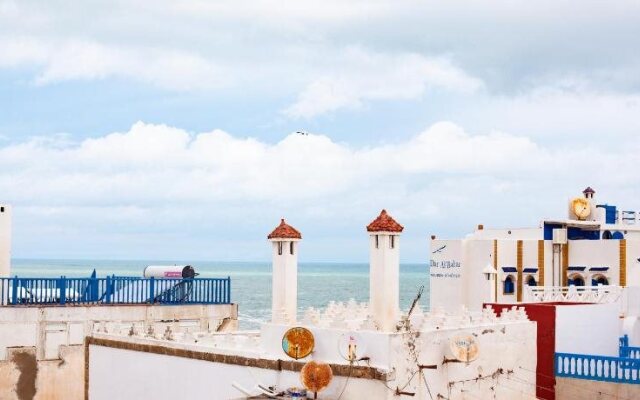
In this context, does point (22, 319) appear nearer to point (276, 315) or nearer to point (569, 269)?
point (276, 315)

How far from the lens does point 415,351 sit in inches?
761

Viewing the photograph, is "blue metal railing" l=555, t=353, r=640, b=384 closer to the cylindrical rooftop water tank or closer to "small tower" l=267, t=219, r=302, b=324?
"small tower" l=267, t=219, r=302, b=324

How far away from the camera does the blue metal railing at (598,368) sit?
22953mm

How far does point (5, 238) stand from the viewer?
32.0 metres

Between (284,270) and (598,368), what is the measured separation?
900 centimetres

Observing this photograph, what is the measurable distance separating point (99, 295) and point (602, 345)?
16.6 m

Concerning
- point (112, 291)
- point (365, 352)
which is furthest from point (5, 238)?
point (365, 352)

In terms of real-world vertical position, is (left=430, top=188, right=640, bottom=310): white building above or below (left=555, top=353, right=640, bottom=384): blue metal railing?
above

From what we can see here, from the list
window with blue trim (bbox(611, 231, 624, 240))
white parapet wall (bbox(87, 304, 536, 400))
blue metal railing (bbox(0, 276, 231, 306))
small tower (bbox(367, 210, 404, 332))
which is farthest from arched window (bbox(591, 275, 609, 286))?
small tower (bbox(367, 210, 404, 332))

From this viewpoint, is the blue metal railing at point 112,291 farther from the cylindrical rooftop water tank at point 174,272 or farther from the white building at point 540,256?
the white building at point 540,256

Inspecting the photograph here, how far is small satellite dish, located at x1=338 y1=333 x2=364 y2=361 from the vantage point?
19.1 metres

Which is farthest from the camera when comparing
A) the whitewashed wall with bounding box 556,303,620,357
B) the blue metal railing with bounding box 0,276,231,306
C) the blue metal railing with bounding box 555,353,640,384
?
the blue metal railing with bounding box 0,276,231,306

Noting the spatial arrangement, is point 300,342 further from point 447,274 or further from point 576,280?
point 447,274

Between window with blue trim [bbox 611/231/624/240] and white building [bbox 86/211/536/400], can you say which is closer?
white building [bbox 86/211/536/400]
